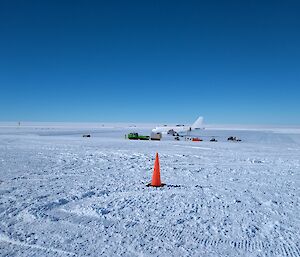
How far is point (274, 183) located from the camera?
7777 mm

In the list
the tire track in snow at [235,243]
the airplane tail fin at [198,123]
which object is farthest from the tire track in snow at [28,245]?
the airplane tail fin at [198,123]

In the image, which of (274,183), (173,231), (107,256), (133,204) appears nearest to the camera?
(107,256)

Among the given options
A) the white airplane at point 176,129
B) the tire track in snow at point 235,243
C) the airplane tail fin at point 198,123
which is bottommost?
the tire track in snow at point 235,243

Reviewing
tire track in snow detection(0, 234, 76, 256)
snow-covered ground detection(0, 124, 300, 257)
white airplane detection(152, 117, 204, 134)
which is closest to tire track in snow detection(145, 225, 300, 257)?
snow-covered ground detection(0, 124, 300, 257)

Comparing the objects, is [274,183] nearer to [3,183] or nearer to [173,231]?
[173,231]

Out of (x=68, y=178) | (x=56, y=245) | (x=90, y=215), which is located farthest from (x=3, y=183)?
(x=56, y=245)

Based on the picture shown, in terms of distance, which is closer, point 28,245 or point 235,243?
point 28,245

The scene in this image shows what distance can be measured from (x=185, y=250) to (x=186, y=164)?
24.9 ft

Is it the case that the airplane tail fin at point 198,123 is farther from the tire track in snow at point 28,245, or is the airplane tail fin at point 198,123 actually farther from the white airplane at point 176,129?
the tire track in snow at point 28,245

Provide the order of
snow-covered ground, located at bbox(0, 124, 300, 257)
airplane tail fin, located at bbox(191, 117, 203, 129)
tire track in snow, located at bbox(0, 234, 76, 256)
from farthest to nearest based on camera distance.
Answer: airplane tail fin, located at bbox(191, 117, 203, 129) < snow-covered ground, located at bbox(0, 124, 300, 257) < tire track in snow, located at bbox(0, 234, 76, 256)

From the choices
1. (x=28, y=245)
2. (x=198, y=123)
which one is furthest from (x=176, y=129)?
(x=28, y=245)

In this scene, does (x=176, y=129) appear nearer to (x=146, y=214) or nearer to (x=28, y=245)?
(x=146, y=214)

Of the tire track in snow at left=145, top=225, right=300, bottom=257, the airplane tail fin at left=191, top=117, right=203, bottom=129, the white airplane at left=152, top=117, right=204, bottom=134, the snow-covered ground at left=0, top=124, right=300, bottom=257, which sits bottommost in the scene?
the tire track in snow at left=145, top=225, right=300, bottom=257

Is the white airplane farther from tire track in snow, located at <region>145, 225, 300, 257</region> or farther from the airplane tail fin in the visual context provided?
tire track in snow, located at <region>145, 225, 300, 257</region>
